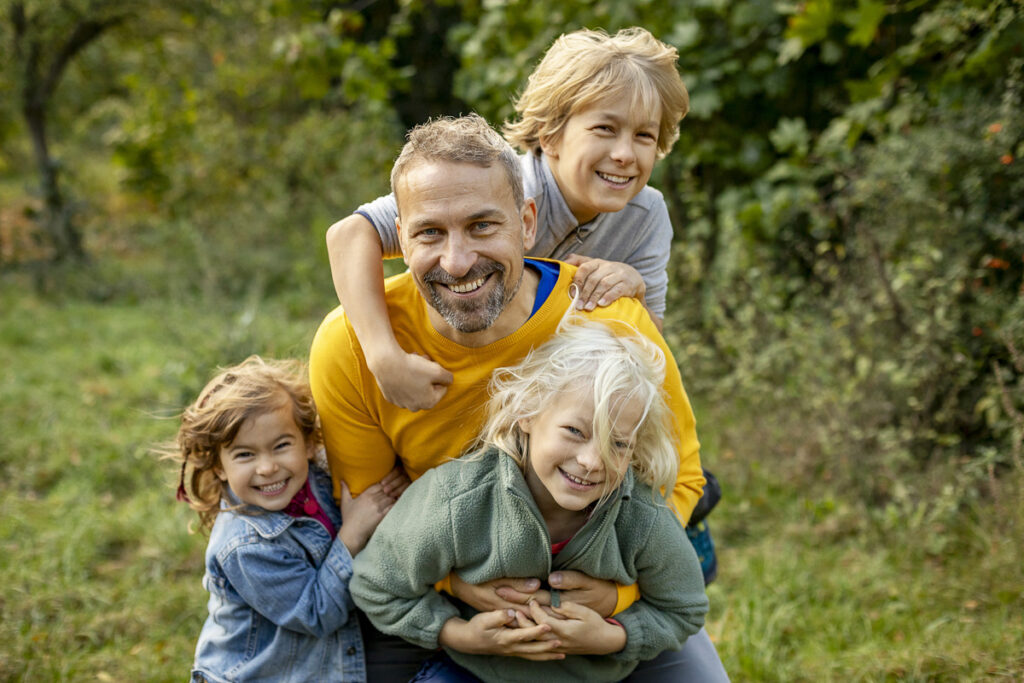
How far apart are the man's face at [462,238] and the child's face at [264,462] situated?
59 cm

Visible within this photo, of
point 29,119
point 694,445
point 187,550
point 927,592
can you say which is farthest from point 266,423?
point 29,119

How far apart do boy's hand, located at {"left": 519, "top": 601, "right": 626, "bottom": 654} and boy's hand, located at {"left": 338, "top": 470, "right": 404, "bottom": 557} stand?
0.48 metres

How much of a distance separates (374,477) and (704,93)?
11.2 ft

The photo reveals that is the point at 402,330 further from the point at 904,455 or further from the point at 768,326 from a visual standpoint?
the point at 768,326

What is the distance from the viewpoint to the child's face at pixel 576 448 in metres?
1.79

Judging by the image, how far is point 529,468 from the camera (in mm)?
1919

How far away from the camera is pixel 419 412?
6.74 ft

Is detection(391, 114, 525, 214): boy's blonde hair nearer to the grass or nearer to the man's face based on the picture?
the man's face

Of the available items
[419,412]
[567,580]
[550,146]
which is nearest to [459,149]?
[550,146]

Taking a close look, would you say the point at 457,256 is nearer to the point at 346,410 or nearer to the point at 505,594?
the point at 346,410

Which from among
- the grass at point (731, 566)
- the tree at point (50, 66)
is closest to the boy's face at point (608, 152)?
the grass at point (731, 566)

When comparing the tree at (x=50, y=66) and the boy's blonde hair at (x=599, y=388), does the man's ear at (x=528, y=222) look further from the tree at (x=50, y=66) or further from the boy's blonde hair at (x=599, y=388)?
the tree at (x=50, y=66)

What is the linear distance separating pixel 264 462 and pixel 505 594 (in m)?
0.74

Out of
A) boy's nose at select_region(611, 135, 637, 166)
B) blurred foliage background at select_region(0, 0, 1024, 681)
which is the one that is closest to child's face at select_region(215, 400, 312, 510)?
boy's nose at select_region(611, 135, 637, 166)
